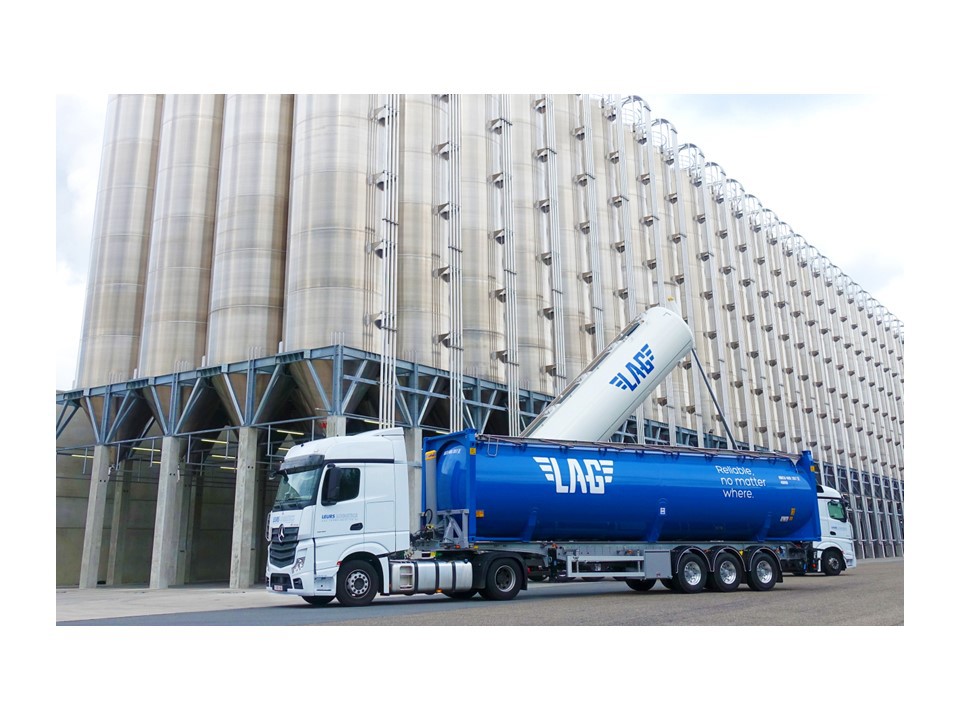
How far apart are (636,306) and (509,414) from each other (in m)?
12.1

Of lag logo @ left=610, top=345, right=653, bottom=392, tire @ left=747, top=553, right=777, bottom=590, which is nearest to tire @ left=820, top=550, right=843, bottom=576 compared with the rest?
tire @ left=747, top=553, right=777, bottom=590

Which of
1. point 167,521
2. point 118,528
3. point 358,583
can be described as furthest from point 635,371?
point 118,528

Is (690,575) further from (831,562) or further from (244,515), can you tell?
(244,515)

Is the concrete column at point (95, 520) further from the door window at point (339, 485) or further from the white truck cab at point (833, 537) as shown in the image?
the white truck cab at point (833, 537)

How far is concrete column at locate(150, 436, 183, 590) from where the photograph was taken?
2495 centimetres

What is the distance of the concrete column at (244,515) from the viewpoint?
2336 cm

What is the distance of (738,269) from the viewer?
49.2m

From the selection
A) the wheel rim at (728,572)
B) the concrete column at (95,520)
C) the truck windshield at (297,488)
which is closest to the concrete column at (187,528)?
the concrete column at (95,520)

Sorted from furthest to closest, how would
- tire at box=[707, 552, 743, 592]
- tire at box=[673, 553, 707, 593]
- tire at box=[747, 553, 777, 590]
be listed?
tire at box=[747, 553, 777, 590] < tire at box=[707, 552, 743, 592] < tire at box=[673, 553, 707, 593]

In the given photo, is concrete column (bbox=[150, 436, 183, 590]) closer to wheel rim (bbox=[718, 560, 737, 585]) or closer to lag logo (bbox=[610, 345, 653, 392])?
lag logo (bbox=[610, 345, 653, 392])

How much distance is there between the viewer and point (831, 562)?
27.8 m

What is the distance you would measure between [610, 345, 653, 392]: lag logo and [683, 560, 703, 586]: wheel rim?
192 inches

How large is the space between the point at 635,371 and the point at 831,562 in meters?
11.9

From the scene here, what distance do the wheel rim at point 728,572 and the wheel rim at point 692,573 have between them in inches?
25.6
